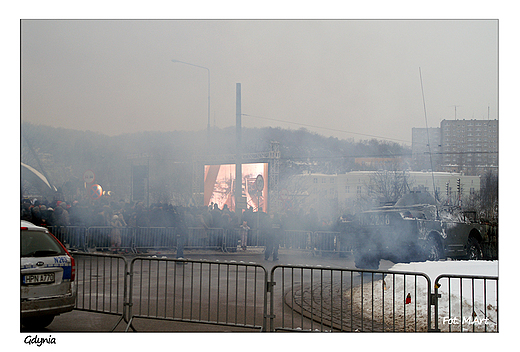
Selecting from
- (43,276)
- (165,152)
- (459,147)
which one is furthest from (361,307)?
(165,152)

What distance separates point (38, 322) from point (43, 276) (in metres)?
0.75

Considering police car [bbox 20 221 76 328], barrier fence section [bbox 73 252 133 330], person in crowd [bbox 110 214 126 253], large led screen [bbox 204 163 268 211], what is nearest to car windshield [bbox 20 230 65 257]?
police car [bbox 20 221 76 328]

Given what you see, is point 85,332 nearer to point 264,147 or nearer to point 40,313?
point 40,313

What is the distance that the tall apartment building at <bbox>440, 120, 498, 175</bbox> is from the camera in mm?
10648

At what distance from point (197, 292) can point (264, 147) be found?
33.9ft

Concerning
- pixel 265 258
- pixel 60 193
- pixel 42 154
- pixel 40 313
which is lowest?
pixel 265 258

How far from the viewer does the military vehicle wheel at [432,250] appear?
872 centimetres

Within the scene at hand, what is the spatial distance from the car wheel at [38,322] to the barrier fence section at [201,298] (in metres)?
0.86

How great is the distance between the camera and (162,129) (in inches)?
507

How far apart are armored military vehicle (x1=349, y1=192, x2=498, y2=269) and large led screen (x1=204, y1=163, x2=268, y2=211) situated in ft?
19.9

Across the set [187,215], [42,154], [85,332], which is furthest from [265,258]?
[42,154]

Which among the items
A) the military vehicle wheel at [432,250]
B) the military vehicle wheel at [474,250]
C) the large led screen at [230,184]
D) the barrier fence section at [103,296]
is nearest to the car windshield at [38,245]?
the barrier fence section at [103,296]

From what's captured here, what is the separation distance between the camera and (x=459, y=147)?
12117 mm

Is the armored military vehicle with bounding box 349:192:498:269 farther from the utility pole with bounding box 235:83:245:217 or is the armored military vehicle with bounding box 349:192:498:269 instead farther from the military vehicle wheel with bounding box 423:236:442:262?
the utility pole with bounding box 235:83:245:217
